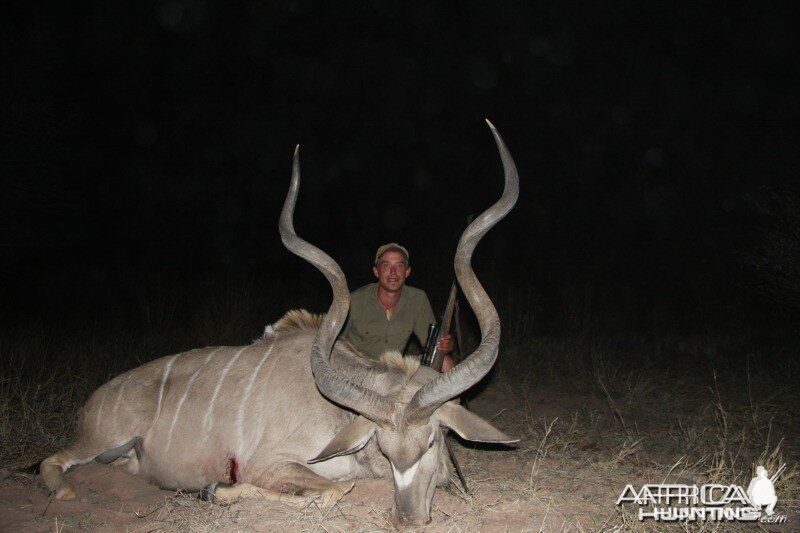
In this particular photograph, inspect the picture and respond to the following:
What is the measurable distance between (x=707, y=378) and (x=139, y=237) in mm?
14868

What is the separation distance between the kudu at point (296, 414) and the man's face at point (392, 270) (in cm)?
60

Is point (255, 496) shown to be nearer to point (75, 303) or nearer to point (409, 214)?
point (75, 303)

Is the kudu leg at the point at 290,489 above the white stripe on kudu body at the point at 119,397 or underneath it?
underneath

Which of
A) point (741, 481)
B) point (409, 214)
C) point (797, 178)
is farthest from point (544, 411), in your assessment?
Answer: point (409, 214)

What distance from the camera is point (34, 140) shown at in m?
7.93

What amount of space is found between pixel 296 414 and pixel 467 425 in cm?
91

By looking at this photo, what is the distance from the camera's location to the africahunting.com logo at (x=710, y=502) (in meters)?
2.48

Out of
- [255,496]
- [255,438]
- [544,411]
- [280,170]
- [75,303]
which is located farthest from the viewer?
[280,170]

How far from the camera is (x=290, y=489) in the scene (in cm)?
267

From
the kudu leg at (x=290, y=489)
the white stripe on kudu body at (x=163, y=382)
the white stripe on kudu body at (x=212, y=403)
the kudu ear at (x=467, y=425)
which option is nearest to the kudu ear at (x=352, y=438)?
the kudu leg at (x=290, y=489)

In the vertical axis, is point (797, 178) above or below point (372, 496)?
→ above

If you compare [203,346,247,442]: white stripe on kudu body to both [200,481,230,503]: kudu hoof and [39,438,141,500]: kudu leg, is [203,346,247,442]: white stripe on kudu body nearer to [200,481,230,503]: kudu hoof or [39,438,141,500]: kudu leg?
[200,481,230,503]: kudu hoof

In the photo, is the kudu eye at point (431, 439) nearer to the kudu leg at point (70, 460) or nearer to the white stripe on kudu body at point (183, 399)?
the white stripe on kudu body at point (183, 399)

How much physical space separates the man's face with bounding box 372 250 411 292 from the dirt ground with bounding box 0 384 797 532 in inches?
43.4
